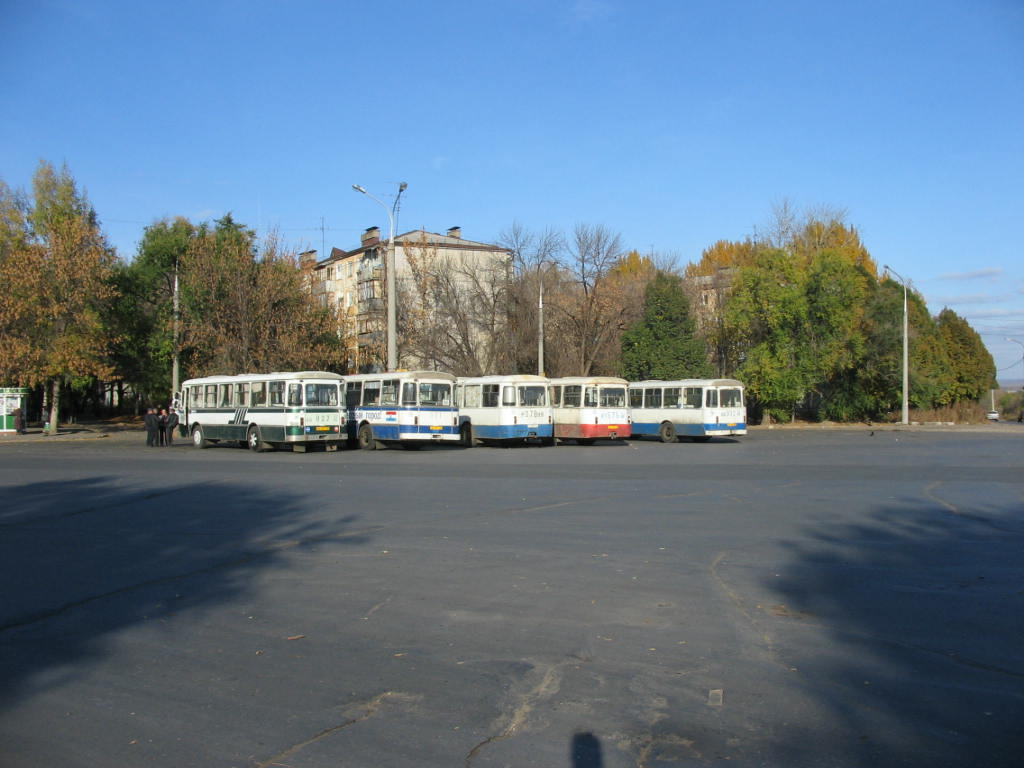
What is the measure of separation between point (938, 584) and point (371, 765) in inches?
260

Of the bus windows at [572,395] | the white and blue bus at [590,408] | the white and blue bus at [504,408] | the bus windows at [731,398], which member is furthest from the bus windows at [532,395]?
the bus windows at [731,398]

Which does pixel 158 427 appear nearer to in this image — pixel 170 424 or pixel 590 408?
pixel 170 424

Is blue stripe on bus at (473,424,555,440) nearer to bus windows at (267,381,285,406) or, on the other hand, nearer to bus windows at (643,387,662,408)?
bus windows at (643,387,662,408)

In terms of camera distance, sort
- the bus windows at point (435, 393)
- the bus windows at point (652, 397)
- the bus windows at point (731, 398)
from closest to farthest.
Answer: the bus windows at point (435, 393), the bus windows at point (731, 398), the bus windows at point (652, 397)

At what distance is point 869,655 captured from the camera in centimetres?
652

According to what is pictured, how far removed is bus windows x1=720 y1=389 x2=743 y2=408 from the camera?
38.8m

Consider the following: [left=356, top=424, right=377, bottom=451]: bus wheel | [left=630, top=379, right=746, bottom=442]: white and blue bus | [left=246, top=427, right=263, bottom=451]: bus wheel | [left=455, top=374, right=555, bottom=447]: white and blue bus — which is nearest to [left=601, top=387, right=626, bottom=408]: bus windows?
[left=455, top=374, right=555, bottom=447]: white and blue bus

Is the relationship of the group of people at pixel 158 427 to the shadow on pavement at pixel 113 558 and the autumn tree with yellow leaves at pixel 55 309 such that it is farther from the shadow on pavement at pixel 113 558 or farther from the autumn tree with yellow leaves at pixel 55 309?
the shadow on pavement at pixel 113 558

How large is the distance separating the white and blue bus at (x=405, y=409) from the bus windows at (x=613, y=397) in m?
6.72

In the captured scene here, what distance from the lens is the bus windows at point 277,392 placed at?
103ft

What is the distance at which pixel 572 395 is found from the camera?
37219mm

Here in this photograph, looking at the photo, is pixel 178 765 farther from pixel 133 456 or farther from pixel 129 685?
pixel 133 456

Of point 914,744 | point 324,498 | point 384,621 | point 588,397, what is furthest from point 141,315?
point 914,744

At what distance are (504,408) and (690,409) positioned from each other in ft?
30.3
